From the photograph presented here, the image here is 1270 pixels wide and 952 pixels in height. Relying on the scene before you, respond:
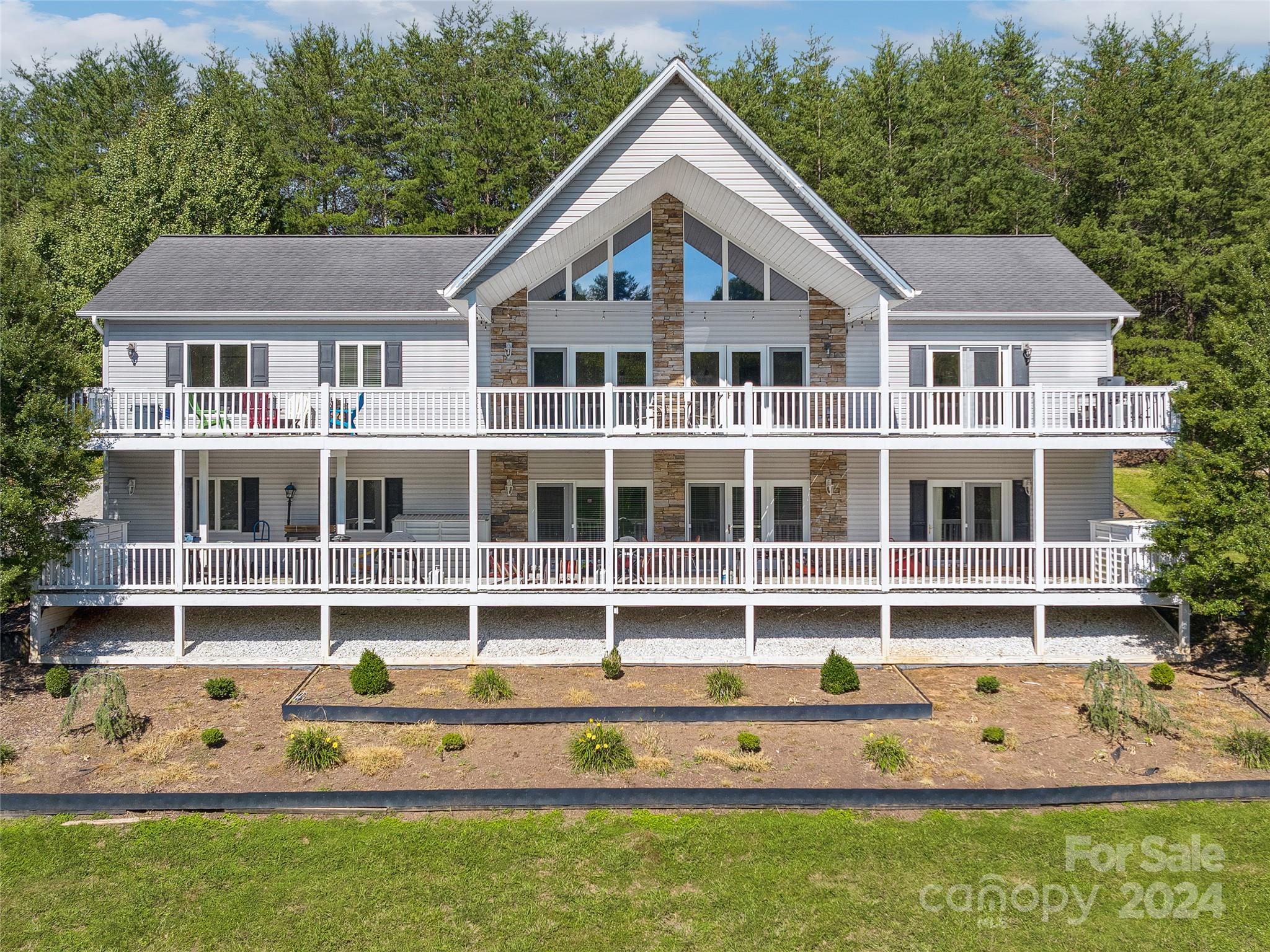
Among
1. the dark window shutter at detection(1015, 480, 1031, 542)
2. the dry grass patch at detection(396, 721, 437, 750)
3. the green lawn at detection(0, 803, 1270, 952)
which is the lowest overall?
the green lawn at detection(0, 803, 1270, 952)

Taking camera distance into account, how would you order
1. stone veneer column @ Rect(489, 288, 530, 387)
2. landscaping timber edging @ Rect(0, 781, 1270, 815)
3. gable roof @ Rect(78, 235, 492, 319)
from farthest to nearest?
stone veneer column @ Rect(489, 288, 530, 387) < gable roof @ Rect(78, 235, 492, 319) < landscaping timber edging @ Rect(0, 781, 1270, 815)

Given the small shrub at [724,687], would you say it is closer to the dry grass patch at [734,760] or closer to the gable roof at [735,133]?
the dry grass patch at [734,760]

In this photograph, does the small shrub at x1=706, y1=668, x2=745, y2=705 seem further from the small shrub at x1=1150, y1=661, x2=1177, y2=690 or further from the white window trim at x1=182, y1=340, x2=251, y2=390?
the white window trim at x1=182, y1=340, x2=251, y2=390

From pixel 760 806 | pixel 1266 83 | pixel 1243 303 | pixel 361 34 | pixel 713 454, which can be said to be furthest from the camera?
pixel 361 34

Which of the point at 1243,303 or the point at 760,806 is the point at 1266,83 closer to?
the point at 1243,303

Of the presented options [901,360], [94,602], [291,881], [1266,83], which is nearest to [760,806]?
[291,881]

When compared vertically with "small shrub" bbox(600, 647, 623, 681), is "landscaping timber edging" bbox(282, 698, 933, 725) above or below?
below

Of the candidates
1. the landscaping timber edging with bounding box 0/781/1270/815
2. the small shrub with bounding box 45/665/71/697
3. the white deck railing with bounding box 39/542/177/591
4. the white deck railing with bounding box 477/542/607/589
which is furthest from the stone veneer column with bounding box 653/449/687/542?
the small shrub with bounding box 45/665/71/697

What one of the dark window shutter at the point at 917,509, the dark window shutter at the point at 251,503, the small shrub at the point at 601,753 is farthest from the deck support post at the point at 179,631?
the dark window shutter at the point at 917,509

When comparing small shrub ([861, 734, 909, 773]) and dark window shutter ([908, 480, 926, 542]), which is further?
dark window shutter ([908, 480, 926, 542])
